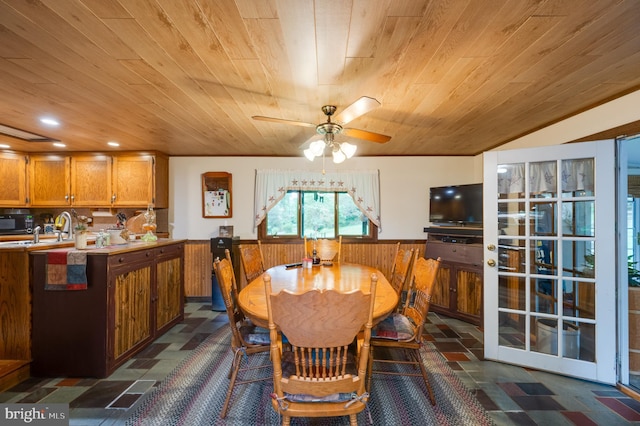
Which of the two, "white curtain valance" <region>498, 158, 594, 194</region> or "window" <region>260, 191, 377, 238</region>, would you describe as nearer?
"white curtain valance" <region>498, 158, 594, 194</region>

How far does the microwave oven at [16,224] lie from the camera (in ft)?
12.2

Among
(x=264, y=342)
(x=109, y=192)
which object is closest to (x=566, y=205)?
(x=264, y=342)

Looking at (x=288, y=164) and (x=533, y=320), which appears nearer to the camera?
(x=533, y=320)

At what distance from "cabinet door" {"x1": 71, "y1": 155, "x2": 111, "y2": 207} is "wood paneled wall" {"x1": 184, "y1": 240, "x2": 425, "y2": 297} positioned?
4.51 feet

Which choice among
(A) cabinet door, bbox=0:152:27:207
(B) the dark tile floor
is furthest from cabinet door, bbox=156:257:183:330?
(A) cabinet door, bbox=0:152:27:207

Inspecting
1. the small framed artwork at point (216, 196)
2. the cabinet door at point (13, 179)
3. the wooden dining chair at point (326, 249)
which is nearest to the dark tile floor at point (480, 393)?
the wooden dining chair at point (326, 249)

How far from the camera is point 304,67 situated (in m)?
1.76

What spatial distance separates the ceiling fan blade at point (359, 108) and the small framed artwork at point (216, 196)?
2778mm

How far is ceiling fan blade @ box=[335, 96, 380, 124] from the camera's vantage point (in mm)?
1679

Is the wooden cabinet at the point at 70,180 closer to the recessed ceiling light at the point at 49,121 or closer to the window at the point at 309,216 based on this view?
the recessed ceiling light at the point at 49,121

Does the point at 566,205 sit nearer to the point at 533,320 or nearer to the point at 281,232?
the point at 533,320

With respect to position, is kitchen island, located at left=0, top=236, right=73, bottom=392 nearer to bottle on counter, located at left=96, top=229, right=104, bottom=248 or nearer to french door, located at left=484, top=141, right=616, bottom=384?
bottle on counter, located at left=96, top=229, right=104, bottom=248

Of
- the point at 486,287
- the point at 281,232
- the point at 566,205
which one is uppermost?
the point at 566,205

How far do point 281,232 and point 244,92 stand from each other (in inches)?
102
